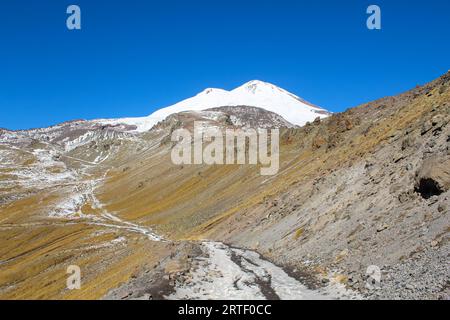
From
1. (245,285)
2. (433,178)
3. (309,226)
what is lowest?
(245,285)

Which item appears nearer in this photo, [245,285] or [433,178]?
[245,285]

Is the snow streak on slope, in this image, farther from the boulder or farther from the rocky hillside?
the boulder

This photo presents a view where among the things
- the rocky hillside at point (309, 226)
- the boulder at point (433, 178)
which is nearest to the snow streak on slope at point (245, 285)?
the rocky hillside at point (309, 226)

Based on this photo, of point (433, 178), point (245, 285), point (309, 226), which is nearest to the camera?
point (245, 285)

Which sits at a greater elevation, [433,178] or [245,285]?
[433,178]

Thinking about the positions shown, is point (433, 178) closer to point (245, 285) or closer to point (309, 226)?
point (309, 226)

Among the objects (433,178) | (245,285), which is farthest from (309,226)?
(245,285)

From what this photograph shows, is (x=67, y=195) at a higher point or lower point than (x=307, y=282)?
higher

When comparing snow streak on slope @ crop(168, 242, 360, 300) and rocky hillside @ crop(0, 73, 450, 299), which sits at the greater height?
rocky hillside @ crop(0, 73, 450, 299)

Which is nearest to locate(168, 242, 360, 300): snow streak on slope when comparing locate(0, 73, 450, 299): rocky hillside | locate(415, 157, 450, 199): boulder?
locate(0, 73, 450, 299): rocky hillside
